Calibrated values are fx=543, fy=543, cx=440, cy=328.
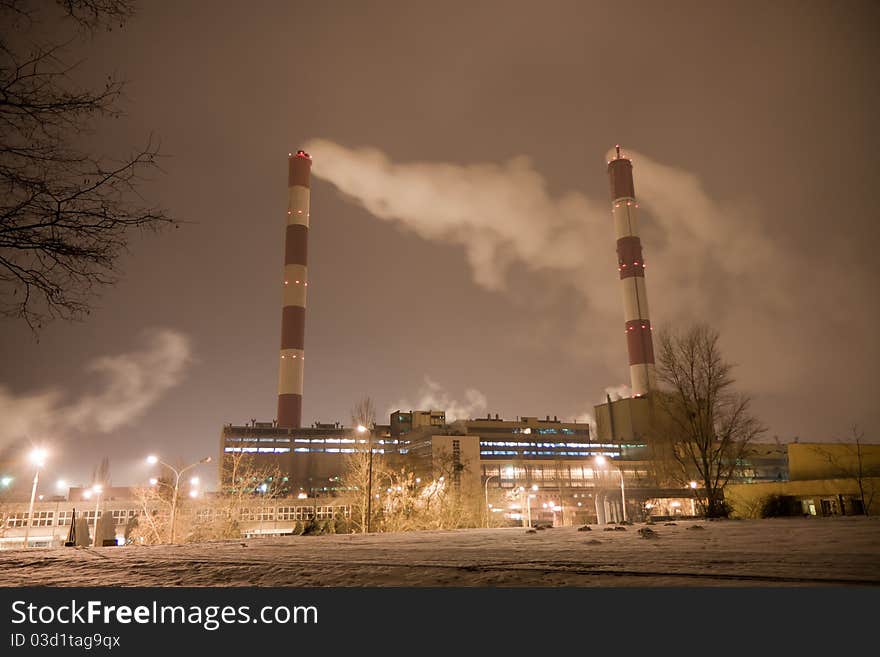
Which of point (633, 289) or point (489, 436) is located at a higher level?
point (633, 289)

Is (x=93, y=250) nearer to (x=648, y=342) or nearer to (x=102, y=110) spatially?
(x=102, y=110)

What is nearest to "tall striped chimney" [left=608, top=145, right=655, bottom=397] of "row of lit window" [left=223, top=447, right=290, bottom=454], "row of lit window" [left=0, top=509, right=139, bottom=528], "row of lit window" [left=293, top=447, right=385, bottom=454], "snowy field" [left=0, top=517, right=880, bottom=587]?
"row of lit window" [left=293, top=447, right=385, bottom=454]

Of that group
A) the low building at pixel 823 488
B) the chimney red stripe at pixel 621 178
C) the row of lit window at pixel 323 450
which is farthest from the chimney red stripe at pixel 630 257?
the low building at pixel 823 488

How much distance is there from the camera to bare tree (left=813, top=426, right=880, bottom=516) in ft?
60.6

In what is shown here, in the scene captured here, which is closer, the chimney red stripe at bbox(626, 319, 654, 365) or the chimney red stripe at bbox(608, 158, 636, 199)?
the chimney red stripe at bbox(626, 319, 654, 365)

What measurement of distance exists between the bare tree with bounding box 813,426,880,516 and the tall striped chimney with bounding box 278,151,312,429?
215 feet

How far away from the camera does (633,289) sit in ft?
264

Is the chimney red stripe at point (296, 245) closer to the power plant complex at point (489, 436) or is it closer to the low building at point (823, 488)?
the power plant complex at point (489, 436)

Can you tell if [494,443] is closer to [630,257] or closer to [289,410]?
[289,410]

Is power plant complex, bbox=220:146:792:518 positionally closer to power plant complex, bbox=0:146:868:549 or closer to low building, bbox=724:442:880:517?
power plant complex, bbox=0:146:868:549

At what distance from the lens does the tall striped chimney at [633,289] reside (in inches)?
3056

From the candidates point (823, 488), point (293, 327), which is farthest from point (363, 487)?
point (293, 327)

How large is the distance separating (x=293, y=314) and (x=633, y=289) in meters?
50.0

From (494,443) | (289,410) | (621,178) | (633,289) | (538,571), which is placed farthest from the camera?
(621,178)
